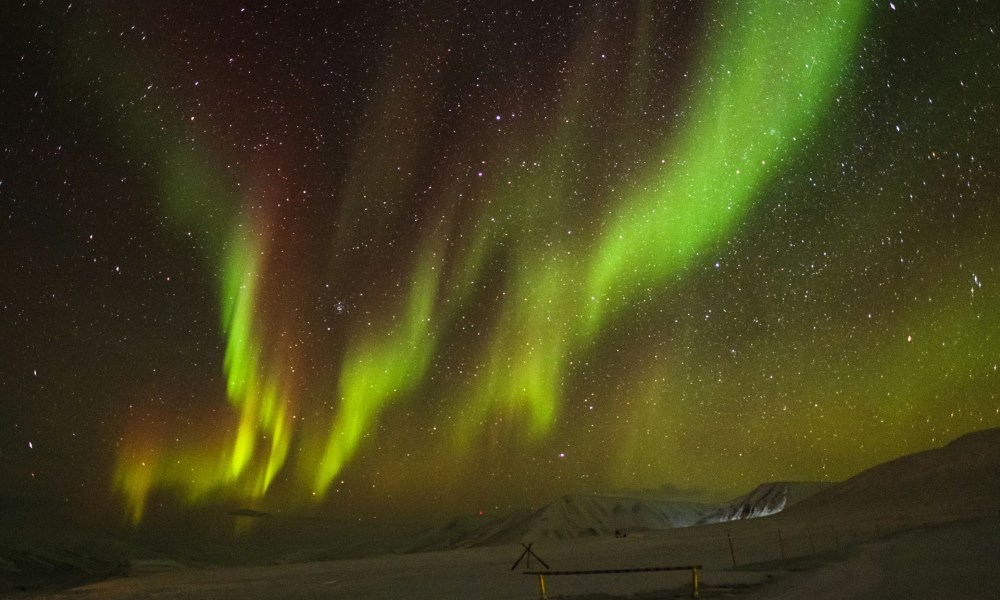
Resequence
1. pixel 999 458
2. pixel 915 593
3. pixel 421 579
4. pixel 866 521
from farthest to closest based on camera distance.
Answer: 1. pixel 999 458
2. pixel 866 521
3. pixel 421 579
4. pixel 915 593

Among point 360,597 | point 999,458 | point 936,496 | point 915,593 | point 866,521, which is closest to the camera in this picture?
point 915,593

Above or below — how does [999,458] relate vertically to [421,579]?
above

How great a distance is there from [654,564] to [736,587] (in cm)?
2325

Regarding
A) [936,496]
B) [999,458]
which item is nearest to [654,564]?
[936,496]

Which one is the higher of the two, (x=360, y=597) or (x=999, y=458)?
(x=999, y=458)

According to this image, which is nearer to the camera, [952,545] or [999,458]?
[952,545]

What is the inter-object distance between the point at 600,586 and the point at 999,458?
82.9m

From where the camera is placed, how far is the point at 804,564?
91.8 feet

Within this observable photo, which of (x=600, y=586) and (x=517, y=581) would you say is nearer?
(x=600, y=586)

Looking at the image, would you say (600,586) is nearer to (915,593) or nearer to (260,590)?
(915,593)

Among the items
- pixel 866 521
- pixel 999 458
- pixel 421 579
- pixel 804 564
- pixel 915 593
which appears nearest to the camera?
pixel 915 593

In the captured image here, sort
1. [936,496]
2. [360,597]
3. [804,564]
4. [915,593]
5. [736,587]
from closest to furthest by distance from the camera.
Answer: [915,593] < [736,587] < [804,564] < [360,597] < [936,496]

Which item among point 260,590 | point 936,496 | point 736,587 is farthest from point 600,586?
point 936,496

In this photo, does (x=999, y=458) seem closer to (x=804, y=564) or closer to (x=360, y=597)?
(x=804, y=564)
